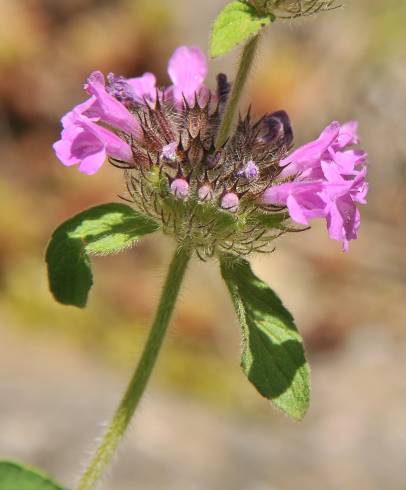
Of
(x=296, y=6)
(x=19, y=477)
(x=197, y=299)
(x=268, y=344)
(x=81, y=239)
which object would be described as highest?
(x=296, y=6)

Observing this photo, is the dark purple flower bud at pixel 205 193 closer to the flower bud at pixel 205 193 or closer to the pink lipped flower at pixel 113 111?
the flower bud at pixel 205 193

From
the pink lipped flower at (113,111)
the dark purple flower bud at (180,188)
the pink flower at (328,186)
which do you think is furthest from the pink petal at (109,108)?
the pink flower at (328,186)

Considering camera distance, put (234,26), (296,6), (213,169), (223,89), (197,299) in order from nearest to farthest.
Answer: (234,26) < (296,6) < (213,169) < (223,89) < (197,299)

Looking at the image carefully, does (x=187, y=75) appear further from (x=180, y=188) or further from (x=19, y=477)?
(x=19, y=477)

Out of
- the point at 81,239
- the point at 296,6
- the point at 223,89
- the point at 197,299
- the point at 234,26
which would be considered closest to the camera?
the point at 234,26

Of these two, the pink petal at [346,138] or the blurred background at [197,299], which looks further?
the blurred background at [197,299]

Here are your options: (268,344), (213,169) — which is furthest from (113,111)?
(268,344)
